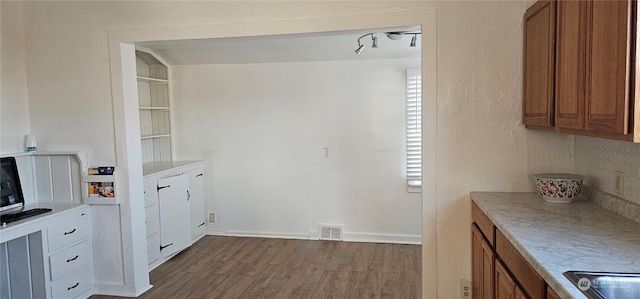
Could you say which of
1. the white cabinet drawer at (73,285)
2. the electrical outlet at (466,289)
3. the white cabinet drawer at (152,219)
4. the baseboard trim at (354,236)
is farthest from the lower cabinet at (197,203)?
the electrical outlet at (466,289)

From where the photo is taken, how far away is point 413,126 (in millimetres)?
4500

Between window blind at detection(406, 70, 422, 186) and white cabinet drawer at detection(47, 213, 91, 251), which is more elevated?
window blind at detection(406, 70, 422, 186)

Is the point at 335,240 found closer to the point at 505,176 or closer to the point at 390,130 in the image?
the point at 390,130

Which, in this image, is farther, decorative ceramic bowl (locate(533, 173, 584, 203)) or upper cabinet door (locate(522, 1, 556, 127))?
decorative ceramic bowl (locate(533, 173, 584, 203))

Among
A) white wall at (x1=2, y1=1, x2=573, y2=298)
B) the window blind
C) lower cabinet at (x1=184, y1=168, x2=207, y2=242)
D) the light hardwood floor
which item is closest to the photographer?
white wall at (x1=2, y1=1, x2=573, y2=298)

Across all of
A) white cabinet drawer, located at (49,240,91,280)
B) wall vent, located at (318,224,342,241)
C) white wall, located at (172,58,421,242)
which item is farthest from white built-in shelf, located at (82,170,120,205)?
wall vent, located at (318,224,342,241)

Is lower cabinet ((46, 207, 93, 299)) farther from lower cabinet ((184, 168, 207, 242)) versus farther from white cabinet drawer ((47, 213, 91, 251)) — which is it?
lower cabinet ((184, 168, 207, 242))

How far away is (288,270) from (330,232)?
97 centimetres

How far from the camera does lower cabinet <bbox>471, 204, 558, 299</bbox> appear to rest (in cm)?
158

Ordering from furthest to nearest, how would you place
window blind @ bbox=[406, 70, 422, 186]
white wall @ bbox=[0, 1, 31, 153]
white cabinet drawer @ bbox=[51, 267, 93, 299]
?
window blind @ bbox=[406, 70, 422, 186] → white wall @ bbox=[0, 1, 31, 153] → white cabinet drawer @ bbox=[51, 267, 93, 299]

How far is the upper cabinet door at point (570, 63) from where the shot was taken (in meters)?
1.81

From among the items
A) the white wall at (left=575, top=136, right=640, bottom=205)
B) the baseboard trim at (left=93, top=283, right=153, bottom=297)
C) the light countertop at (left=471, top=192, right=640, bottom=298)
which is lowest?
the baseboard trim at (left=93, top=283, right=153, bottom=297)

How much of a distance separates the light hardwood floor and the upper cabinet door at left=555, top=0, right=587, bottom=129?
1911mm

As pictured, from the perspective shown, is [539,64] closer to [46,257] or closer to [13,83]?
[46,257]
